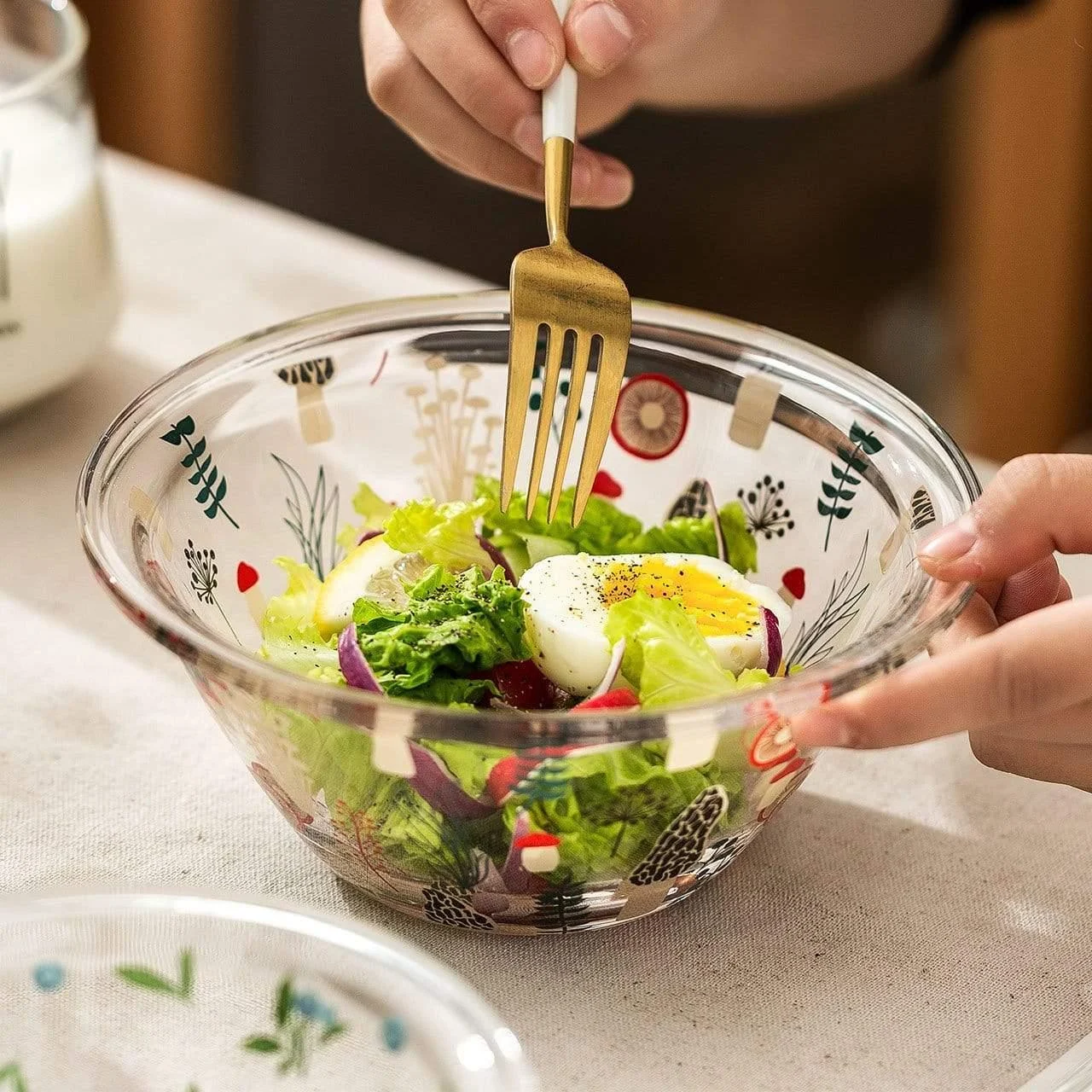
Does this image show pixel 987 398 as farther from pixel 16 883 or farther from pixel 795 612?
pixel 16 883

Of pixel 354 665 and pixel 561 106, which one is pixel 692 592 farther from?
pixel 561 106

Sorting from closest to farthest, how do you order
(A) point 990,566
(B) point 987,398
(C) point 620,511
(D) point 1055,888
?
(A) point 990,566 < (D) point 1055,888 < (C) point 620,511 < (B) point 987,398

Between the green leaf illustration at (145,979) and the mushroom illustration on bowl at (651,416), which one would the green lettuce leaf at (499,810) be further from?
the mushroom illustration on bowl at (651,416)

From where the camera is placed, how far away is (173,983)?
0.74m

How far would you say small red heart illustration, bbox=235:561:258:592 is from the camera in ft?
3.68

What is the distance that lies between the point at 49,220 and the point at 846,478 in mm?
848

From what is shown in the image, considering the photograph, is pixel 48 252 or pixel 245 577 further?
pixel 48 252

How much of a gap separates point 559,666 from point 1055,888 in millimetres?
397

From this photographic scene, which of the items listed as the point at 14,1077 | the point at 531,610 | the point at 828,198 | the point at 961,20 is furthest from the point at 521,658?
the point at 828,198

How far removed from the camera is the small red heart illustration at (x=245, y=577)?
1123 mm

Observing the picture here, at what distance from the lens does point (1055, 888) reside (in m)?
1.03

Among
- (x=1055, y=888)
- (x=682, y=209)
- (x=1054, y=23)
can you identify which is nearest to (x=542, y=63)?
(x=1055, y=888)

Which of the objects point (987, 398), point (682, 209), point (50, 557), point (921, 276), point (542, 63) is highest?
point (542, 63)

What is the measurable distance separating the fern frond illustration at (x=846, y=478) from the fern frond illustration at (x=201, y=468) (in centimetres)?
48
